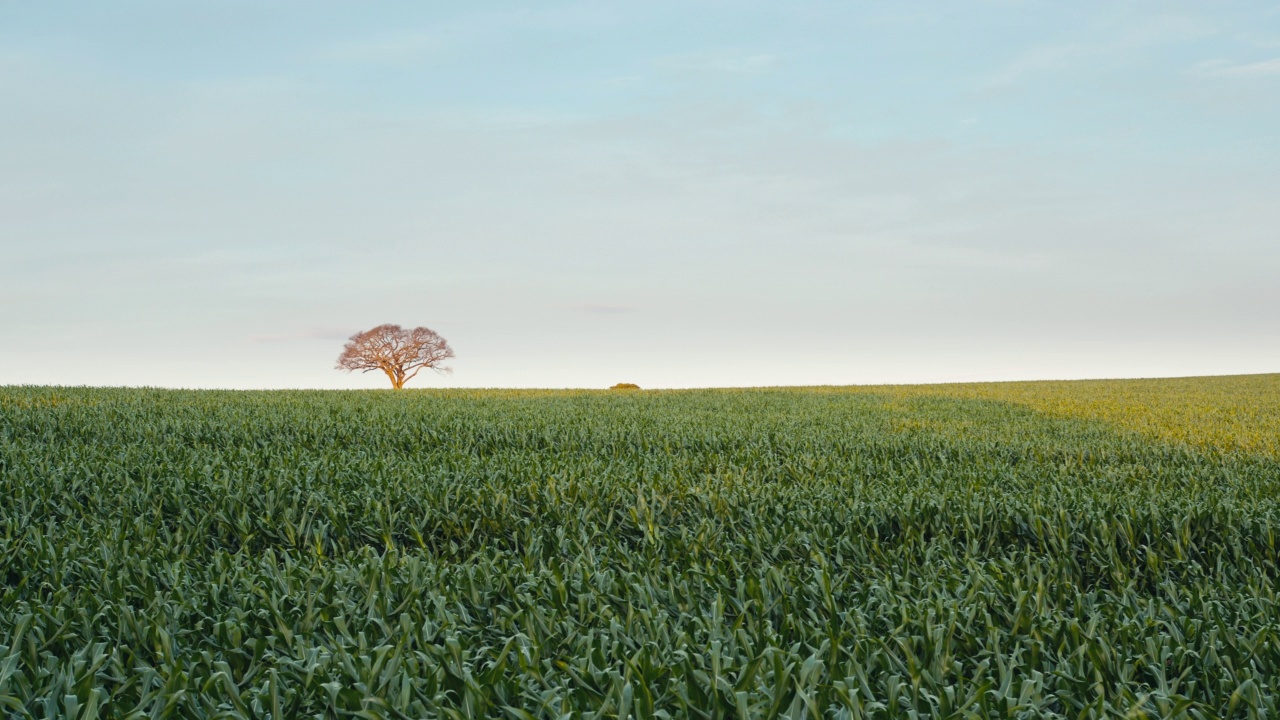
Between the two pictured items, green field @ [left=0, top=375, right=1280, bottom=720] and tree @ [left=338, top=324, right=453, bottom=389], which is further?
tree @ [left=338, top=324, right=453, bottom=389]

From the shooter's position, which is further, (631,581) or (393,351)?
(393,351)

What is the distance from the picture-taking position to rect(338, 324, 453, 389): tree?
46.4m

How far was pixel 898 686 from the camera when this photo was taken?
7.16ft

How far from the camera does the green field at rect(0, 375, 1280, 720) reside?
2230 mm

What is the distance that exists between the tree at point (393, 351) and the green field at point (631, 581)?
38246 mm

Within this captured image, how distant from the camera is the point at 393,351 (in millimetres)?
46500

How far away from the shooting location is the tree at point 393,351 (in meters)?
46.4

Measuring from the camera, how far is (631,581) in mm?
3381

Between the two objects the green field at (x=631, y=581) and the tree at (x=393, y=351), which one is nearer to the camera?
the green field at (x=631, y=581)

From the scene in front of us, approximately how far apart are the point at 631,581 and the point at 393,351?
149 feet

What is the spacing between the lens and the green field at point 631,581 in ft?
7.32

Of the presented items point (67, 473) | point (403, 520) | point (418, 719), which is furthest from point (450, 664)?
point (67, 473)

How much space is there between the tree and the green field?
1506 inches

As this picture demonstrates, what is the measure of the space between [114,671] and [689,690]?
175 centimetres
